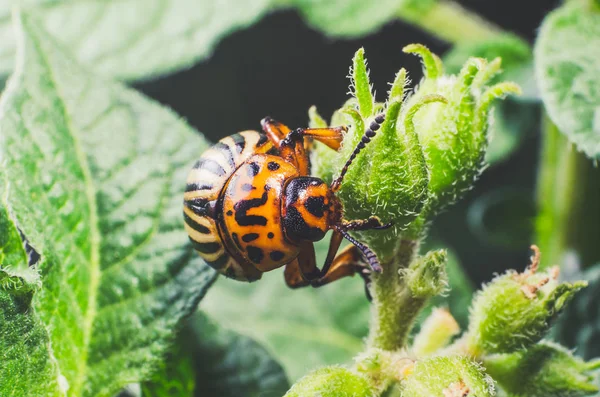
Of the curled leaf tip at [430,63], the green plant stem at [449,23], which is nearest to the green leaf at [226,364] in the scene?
the curled leaf tip at [430,63]

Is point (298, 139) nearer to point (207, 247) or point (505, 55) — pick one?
point (207, 247)

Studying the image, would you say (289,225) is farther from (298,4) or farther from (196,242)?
(298,4)

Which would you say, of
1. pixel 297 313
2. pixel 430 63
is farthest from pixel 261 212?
pixel 297 313

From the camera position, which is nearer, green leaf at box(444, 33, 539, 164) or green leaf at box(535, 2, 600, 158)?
green leaf at box(535, 2, 600, 158)

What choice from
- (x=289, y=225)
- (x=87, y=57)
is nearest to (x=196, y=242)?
(x=289, y=225)

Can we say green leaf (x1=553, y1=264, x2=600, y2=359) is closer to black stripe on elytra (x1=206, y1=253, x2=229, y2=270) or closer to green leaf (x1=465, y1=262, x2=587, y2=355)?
green leaf (x1=465, y1=262, x2=587, y2=355)

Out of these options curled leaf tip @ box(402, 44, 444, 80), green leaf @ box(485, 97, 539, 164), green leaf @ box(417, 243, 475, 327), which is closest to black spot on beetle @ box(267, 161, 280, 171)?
curled leaf tip @ box(402, 44, 444, 80)

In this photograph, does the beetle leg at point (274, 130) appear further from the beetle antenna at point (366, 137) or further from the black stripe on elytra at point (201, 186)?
the beetle antenna at point (366, 137)

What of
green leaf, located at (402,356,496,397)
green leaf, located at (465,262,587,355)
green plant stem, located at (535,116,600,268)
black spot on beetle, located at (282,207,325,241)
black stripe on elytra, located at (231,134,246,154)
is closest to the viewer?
green leaf, located at (402,356,496,397)
